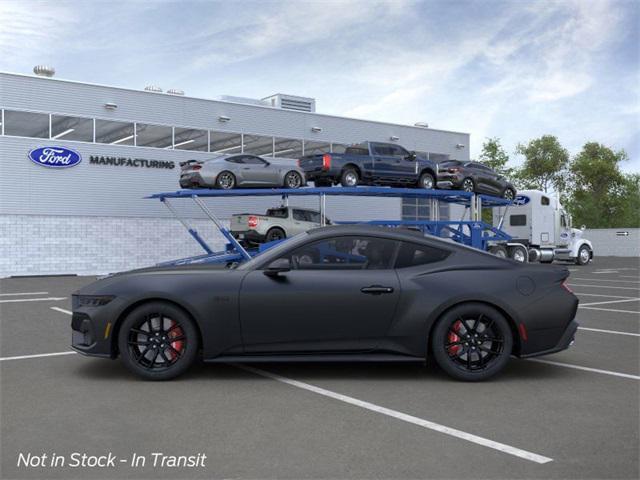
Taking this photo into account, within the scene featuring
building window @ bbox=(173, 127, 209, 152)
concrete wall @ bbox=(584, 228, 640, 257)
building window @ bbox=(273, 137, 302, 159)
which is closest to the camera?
building window @ bbox=(173, 127, 209, 152)

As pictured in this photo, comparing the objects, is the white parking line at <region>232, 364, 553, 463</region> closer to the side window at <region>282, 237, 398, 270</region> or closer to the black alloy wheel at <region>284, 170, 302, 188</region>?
the side window at <region>282, 237, 398, 270</region>

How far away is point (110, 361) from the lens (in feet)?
22.0

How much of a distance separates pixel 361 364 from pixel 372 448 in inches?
105

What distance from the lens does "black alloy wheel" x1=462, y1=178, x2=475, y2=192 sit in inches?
820

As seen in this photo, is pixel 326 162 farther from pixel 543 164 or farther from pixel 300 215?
pixel 543 164

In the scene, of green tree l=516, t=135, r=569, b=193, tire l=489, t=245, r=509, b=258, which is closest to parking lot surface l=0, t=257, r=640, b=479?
tire l=489, t=245, r=509, b=258

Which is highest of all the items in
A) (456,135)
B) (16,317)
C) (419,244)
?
(456,135)

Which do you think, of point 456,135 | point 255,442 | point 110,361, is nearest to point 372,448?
point 255,442

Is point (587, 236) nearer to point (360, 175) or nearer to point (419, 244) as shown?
point (360, 175)

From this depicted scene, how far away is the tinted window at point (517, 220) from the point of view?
29.1 m

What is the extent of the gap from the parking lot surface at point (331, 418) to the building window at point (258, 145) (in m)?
23.2

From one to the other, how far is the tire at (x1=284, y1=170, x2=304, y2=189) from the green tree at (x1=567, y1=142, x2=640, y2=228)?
55902 mm

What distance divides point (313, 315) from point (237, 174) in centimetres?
1381

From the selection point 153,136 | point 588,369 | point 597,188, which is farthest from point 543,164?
point 588,369
